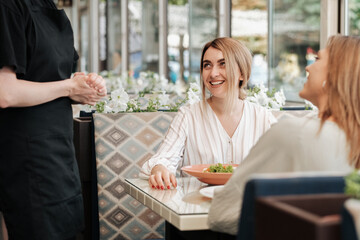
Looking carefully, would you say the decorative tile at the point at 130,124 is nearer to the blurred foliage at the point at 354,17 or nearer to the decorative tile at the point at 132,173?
the decorative tile at the point at 132,173

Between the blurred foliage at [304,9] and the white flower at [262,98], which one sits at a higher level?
the blurred foliage at [304,9]

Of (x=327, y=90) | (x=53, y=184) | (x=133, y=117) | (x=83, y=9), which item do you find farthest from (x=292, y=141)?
(x=83, y=9)

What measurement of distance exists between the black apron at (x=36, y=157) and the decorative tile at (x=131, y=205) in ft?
2.83

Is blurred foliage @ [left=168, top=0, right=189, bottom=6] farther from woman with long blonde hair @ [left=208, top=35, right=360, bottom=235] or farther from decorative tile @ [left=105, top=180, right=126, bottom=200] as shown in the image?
woman with long blonde hair @ [left=208, top=35, right=360, bottom=235]

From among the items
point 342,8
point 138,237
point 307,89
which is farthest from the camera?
point 342,8

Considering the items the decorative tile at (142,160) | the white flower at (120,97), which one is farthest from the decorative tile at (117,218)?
the white flower at (120,97)

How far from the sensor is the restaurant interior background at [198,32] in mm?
4770

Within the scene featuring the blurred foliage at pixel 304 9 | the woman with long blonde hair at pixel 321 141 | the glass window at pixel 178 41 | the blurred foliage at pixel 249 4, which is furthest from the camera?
the glass window at pixel 178 41

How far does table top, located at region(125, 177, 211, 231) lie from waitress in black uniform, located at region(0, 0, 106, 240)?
0.29 m

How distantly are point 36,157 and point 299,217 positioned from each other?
123cm

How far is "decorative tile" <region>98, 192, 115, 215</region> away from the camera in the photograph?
2.88m

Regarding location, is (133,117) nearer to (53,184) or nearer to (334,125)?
(53,184)

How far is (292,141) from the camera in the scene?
1.44m

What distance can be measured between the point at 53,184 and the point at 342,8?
3.18m
